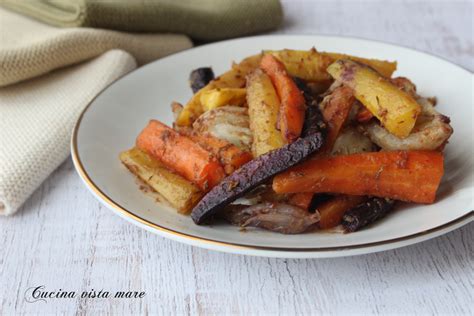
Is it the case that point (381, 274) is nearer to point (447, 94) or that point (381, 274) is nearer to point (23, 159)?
point (447, 94)

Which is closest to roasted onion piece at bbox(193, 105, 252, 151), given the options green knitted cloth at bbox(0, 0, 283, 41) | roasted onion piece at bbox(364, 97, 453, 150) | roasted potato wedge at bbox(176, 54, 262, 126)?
roasted potato wedge at bbox(176, 54, 262, 126)

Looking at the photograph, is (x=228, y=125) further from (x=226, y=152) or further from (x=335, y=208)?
(x=335, y=208)

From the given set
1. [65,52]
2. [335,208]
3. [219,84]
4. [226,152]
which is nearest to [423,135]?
[335,208]

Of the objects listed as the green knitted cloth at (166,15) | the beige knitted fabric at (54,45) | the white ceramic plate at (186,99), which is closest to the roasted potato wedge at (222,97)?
the white ceramic plate at (186,99)

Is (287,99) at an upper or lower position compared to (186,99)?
upper

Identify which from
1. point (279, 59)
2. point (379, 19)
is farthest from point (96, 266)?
point (379, 19)

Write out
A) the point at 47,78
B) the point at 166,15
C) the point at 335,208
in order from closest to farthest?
the point at 335,208, the point at 47,78, the point at 166,15
